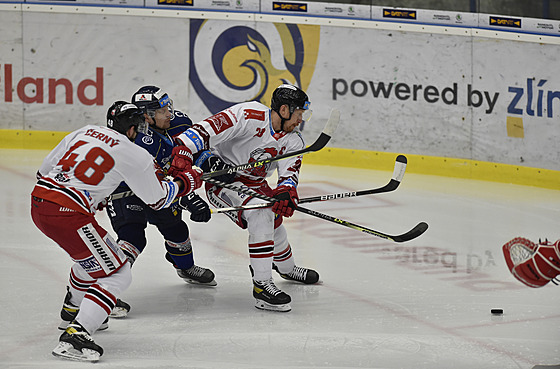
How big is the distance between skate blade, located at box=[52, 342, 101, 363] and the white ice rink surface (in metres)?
0.03

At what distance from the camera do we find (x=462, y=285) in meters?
4.86

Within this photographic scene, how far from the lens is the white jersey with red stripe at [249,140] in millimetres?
4328

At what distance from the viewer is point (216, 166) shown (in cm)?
453

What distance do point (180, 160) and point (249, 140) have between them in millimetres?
495

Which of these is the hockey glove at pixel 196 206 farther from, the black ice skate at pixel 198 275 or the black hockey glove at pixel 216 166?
the black ice skate at pixel 198 275

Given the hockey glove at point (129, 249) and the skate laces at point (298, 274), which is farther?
the skate laces at point (298, 274)

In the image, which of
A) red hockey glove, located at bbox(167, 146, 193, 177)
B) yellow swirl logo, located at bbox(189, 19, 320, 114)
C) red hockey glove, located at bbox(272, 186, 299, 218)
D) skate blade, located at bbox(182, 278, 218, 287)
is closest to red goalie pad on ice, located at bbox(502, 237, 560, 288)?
red hockey glove, located at bbox(272, 186, 299, 218)

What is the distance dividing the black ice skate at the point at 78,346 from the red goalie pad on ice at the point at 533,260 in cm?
158

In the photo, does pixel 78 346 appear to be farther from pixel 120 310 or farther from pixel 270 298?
pixel 270 298

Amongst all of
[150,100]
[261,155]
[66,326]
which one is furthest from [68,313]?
[261,155]

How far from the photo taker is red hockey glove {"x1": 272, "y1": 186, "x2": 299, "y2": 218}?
4273 mm

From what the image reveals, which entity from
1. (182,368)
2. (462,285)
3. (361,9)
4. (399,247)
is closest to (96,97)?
(361,9)

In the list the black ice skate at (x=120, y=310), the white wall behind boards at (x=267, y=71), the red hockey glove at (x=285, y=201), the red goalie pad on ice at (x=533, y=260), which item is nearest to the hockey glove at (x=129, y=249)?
the black ice skate at (x=120, y=310)

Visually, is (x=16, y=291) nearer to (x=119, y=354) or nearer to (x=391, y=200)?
(x=119, y=354)
